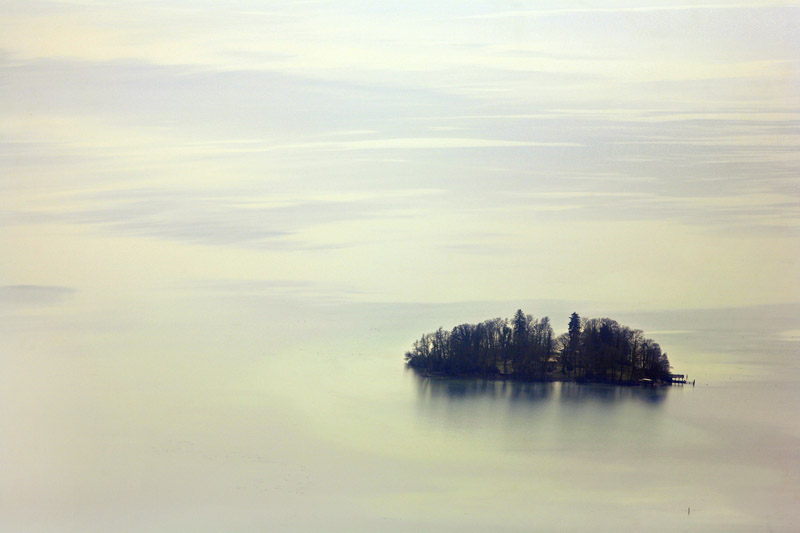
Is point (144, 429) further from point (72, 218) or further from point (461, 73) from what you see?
point (461, 73)

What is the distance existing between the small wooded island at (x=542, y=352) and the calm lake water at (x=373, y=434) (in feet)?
0.17

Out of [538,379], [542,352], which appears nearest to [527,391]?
[538,379]

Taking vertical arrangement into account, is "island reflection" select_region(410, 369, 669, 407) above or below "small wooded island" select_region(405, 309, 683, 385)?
below

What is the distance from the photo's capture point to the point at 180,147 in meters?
6.52

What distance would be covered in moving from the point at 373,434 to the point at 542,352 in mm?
799

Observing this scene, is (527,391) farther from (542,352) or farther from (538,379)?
(542,352)

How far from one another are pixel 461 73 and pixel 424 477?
172cm

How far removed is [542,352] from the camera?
6.52m

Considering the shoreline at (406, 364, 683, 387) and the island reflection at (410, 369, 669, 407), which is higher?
the shoreline at (406, 364, 683, 387)

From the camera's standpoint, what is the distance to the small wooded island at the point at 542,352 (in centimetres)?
648

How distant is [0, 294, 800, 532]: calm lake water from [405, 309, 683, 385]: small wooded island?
0.05 meters

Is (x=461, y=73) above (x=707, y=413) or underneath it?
above

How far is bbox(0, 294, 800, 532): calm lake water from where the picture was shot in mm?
6355

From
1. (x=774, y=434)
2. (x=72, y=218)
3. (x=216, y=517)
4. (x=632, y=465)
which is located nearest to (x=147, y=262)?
(x=72, y=218)
